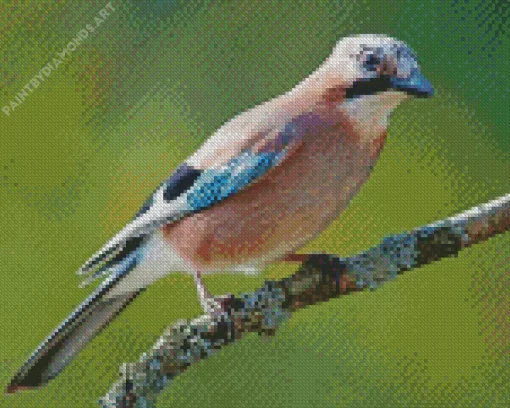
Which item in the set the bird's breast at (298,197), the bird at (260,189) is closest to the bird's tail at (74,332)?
the bird at (260,189)

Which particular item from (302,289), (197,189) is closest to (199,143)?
(197,189)

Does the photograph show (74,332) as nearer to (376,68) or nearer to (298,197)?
(298,197)

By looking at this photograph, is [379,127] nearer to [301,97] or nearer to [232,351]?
[301,97]

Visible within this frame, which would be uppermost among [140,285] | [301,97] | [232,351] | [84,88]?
[84,88]

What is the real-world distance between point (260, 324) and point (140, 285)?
0.61ft

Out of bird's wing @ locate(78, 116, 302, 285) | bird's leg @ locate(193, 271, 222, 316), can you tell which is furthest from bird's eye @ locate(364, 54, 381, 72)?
bird's leg @ locate(193, 271, 222, 316)

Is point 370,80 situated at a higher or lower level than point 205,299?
higher

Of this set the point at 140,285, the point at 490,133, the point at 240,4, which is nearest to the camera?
the point at 140,285

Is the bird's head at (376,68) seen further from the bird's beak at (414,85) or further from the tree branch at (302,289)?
the tree branch at (302,289)

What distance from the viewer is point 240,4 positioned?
6.62 feet

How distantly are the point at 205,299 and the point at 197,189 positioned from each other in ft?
0.44

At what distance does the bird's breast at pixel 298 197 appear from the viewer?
1474mm

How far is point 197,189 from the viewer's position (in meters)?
1.53

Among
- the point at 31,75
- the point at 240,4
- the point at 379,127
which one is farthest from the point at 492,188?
the point at 31,75
